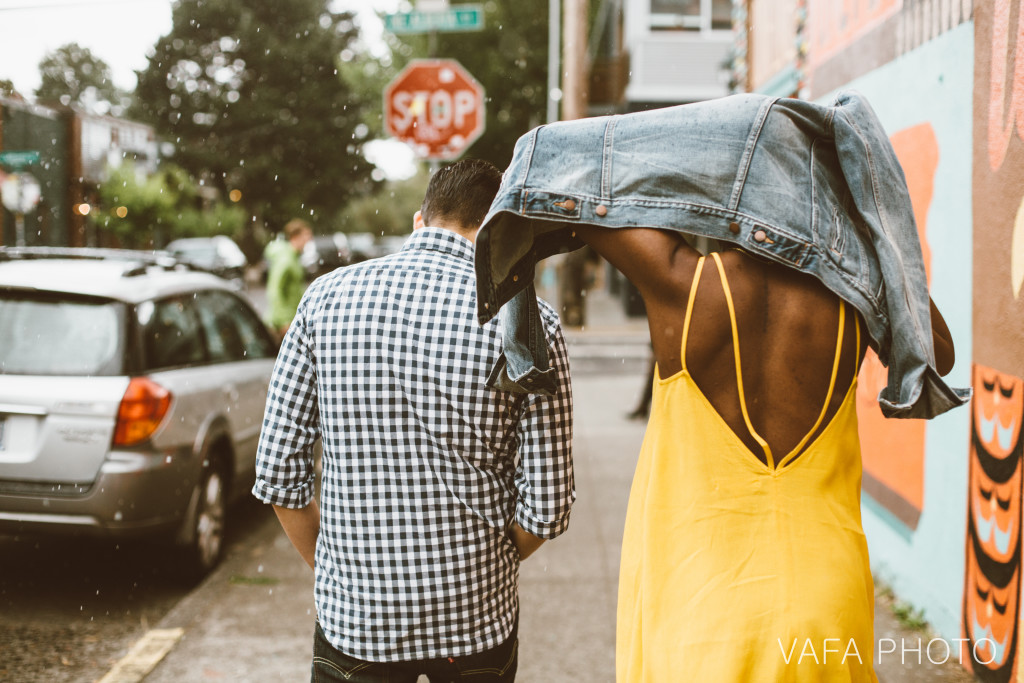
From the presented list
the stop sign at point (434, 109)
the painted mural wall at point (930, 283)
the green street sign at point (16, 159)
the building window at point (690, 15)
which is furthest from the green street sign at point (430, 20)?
the building window at point (690, 15)

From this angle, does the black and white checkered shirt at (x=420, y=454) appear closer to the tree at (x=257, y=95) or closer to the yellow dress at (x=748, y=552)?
the yellow dress at (x=748, y=552)

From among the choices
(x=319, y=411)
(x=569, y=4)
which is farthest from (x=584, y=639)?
(x=569, y=4)

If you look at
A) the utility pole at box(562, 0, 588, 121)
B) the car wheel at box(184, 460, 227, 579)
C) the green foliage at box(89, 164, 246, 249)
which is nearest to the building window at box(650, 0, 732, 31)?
the utility pole at box(562, 0, 588, 121)

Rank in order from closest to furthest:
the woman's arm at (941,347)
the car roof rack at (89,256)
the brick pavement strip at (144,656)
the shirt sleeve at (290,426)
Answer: the woman's arm at (941,347)
the shirt sleeve at (290,426)
the brick pavement strip at (144,656)
the car roof rack at (89,256)

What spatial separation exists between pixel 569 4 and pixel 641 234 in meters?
10.9

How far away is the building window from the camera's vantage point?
20.6m

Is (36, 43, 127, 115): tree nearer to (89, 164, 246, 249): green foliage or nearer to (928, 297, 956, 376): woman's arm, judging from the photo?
(89, 164, 246, 249): green foliage

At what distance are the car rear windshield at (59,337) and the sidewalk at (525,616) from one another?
4.49 ft

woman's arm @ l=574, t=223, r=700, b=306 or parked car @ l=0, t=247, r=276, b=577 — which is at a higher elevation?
woman's arm @ l=574, t=223, r=700, b=306

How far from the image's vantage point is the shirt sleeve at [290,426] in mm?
2143

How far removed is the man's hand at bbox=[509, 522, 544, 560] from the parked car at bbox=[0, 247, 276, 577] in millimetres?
2930

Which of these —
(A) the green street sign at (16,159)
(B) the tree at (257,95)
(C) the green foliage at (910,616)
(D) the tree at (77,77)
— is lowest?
(C) the green foliage at (910,616)

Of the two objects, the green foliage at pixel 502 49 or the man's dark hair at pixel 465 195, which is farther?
the green foliage at pixel 502 49

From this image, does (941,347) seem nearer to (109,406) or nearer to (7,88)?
(109,406)
